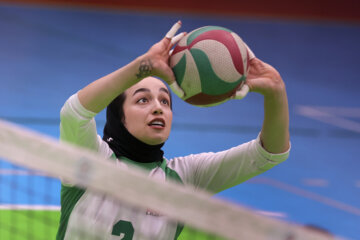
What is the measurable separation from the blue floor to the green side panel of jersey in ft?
8.80

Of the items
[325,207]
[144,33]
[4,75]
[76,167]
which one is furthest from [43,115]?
[76,167]

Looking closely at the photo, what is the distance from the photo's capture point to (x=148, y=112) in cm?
259

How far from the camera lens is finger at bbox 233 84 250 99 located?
2.26 metres

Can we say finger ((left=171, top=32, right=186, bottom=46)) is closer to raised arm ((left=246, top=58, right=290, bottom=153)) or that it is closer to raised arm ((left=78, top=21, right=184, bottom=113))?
raised arm ((left=78, top=21, right=184, bottom=113))

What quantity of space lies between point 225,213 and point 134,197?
0.27 metres

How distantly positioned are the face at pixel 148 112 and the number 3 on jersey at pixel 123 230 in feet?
1.32

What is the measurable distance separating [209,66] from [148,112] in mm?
404

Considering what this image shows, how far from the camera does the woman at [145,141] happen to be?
2.26 meters

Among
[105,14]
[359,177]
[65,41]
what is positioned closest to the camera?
[359,177]

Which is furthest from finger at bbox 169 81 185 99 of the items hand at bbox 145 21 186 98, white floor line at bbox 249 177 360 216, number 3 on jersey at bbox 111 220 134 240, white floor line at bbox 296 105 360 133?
white floor line at bbox 296 105 360 133

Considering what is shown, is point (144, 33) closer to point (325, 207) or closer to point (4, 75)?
point (4, 75)

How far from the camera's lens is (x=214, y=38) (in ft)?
8.00

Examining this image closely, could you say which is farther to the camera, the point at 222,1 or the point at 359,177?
the point at 222,1

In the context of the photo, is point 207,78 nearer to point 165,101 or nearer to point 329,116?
point 165,101
